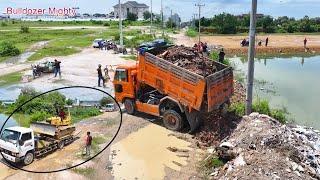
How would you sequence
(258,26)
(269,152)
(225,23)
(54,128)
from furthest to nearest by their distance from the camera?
(258,26), (225,23), (54,128), (269,152)

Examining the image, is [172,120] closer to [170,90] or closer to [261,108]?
[170,90]

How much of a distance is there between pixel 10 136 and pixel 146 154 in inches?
195

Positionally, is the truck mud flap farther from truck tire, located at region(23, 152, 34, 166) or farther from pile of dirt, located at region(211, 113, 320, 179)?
truck tire, located at region(23, 152, 34, 166)

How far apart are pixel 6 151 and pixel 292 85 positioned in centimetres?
2420

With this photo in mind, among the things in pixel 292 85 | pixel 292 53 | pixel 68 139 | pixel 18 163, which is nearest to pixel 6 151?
pixel 18 163

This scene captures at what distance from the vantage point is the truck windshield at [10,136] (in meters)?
14.9

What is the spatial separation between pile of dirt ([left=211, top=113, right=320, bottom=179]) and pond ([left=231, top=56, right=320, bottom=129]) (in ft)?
21.5

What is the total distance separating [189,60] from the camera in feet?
65.7

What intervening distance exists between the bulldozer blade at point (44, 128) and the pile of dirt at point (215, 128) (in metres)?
5.61

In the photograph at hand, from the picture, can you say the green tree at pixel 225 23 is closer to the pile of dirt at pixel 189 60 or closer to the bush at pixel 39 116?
the pile of dirt at pixel 189 60

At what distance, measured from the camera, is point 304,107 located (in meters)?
25.7

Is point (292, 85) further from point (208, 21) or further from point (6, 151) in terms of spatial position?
point (208, 21)

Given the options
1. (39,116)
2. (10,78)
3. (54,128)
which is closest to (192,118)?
(54,128)

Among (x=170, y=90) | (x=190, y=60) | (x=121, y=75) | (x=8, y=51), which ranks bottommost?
(x=8, y=51)
